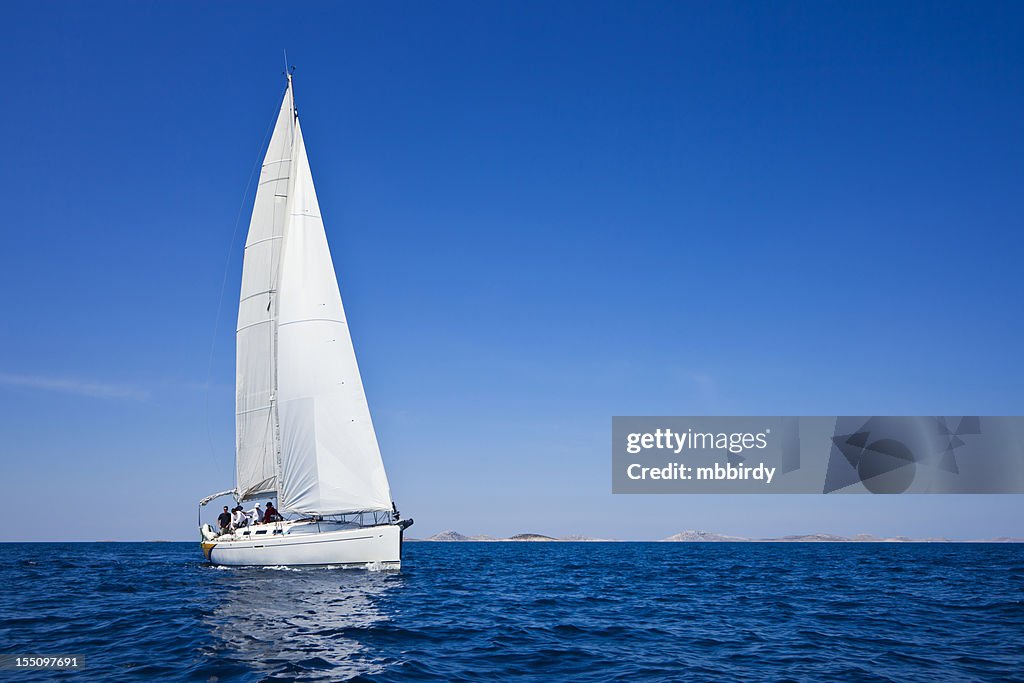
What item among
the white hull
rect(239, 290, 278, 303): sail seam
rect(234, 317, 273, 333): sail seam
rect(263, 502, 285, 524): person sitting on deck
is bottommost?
the white hull

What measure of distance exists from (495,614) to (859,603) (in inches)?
473

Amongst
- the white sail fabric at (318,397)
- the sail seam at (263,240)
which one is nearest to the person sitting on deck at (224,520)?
the white sail fabric at (318,397)

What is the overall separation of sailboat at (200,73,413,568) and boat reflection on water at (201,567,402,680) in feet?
8.06

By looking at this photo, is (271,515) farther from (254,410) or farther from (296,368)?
(296,368)

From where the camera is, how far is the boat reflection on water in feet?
42.4

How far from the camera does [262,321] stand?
120 ft

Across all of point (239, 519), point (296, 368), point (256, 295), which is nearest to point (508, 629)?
point (296, 368)

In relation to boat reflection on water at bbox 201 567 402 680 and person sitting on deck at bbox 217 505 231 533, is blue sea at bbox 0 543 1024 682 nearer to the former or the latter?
boat reflection on water at bbox 201 567 402 680

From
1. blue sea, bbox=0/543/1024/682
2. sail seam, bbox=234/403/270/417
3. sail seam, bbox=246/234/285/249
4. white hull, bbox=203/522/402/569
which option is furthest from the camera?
sail seam, bbox=246/234/285/249

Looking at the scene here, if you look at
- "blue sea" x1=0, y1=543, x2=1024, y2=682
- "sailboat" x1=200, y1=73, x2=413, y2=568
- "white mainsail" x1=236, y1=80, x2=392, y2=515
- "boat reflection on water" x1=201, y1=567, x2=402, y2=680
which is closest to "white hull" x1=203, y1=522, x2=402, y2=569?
"sailboat" x1=200, y1=73, x2=413, y2=568

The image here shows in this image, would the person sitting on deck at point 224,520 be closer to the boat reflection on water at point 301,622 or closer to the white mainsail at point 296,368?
the white mainsail at point 296,368

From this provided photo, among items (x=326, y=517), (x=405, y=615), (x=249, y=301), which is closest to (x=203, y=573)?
(x=326, y=517)

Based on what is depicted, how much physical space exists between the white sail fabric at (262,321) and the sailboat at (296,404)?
0.17 ft

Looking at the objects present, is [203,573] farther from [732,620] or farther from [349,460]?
[732,620]
